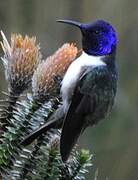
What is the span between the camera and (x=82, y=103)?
327 centimetres

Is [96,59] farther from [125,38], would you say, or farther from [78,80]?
[125,38]

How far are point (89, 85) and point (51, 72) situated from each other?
2.25ft

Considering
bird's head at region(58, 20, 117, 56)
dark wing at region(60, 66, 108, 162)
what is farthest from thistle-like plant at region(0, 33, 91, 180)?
bird's head at region(58, 20, 117, 56)

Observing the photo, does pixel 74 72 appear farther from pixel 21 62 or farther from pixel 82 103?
pixel 21 62

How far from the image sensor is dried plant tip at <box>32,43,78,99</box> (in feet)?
8.65

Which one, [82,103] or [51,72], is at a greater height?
[51,72]

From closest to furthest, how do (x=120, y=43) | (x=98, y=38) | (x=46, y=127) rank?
(x=46, y=127) → (x=98, y=38) → (x=120, y=43)

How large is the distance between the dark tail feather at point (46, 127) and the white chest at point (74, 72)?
10cm

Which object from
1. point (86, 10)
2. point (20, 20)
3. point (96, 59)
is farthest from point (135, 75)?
point (96, 59)

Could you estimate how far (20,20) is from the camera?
7477 mm

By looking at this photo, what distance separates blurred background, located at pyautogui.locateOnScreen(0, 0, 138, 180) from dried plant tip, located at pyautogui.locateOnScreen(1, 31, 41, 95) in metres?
4.78

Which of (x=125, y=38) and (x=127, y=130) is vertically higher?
(x=125, y=38)

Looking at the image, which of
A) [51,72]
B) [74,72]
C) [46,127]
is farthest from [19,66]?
[74,72]

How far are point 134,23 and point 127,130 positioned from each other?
1.24 metres
